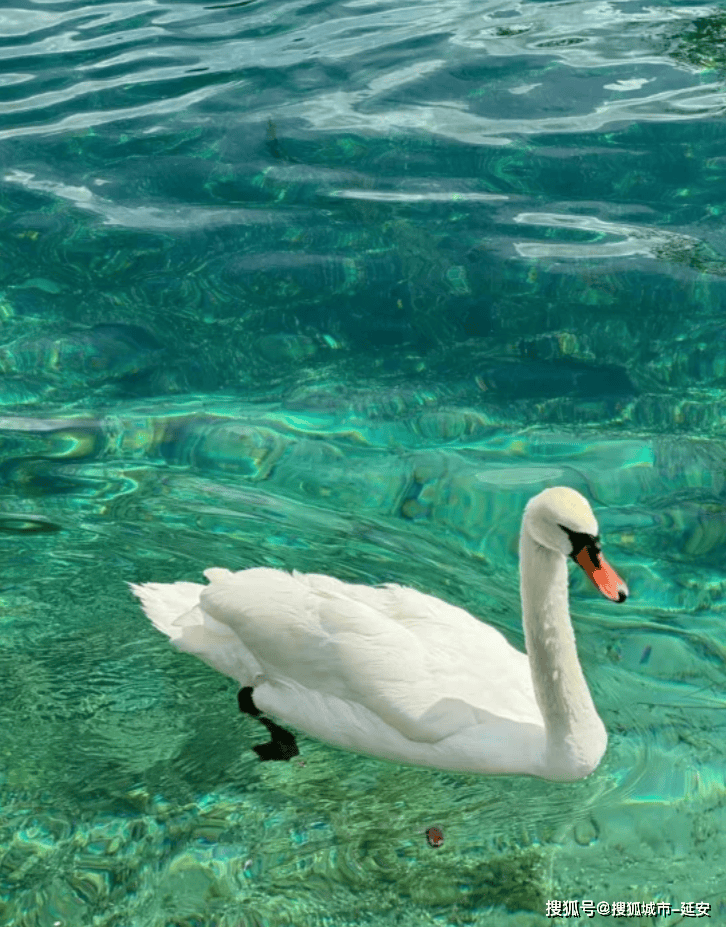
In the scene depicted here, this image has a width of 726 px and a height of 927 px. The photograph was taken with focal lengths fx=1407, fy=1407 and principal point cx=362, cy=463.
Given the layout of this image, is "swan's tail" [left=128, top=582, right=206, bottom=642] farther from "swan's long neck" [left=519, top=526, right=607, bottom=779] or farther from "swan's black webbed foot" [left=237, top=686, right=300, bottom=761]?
"swan's long neck" [left=519, top=526, right=607, bottom=779]

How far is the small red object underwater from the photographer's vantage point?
467cm

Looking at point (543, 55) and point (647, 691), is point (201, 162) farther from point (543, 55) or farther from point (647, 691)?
point (647, 691)

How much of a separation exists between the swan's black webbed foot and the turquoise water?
5 centimetres

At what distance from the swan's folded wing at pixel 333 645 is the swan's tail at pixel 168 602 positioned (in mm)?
196

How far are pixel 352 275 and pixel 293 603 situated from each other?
401 centimetres

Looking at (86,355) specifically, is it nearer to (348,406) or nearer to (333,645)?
(348,406)

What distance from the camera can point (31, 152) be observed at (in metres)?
10.4

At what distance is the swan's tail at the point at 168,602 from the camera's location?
5.43 metres

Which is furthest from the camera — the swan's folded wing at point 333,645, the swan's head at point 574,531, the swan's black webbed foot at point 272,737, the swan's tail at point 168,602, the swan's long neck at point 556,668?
the swan's tail at point 168,602

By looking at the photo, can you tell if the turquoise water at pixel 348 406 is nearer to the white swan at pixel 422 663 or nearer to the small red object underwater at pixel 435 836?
the small red object underwater at pixel 435 836

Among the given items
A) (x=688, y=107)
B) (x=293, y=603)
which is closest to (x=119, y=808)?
(x=293, y=603)

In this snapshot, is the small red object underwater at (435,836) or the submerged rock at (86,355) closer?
the small red object underwater at (435,836)

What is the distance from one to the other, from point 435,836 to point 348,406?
3.21 m

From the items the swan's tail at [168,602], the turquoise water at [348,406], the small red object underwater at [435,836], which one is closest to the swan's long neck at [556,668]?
the turquoise water at [348,406]
